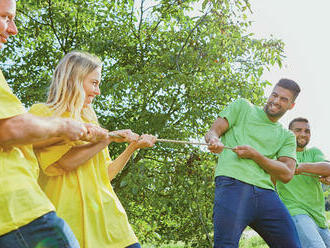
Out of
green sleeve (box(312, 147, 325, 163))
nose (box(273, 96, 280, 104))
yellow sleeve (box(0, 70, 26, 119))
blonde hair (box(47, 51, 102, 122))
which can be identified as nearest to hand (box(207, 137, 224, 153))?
nose (box(273, 96, 280, 104))

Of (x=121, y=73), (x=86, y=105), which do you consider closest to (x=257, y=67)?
(x=121, y=73)

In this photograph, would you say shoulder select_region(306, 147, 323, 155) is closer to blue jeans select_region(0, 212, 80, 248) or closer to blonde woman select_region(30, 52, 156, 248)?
blonde woman select_region(30, 52, 156, 248)

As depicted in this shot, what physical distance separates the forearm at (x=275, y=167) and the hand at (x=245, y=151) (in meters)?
0.04

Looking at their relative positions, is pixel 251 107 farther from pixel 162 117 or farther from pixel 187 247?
pixel 187 247

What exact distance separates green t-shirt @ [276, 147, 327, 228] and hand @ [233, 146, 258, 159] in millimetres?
1104

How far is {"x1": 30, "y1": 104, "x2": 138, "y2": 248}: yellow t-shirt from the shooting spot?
244 cm

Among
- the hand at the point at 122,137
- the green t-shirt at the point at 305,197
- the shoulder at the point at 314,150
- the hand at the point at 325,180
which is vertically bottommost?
the green t-shirt at the point at 305,197

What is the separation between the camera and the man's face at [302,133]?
179 inches

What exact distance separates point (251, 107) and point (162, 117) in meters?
3.35

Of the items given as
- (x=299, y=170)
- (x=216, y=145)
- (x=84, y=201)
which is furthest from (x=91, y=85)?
(x=299, y=170)

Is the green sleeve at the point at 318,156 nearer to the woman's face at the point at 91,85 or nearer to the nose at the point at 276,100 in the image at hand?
the nose at the point at 276,100

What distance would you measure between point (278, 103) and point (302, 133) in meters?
1.04

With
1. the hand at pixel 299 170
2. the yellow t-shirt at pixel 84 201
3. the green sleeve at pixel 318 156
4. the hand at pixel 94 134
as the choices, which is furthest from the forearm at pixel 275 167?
the hand at pixel 94 134

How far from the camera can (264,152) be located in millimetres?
3508
